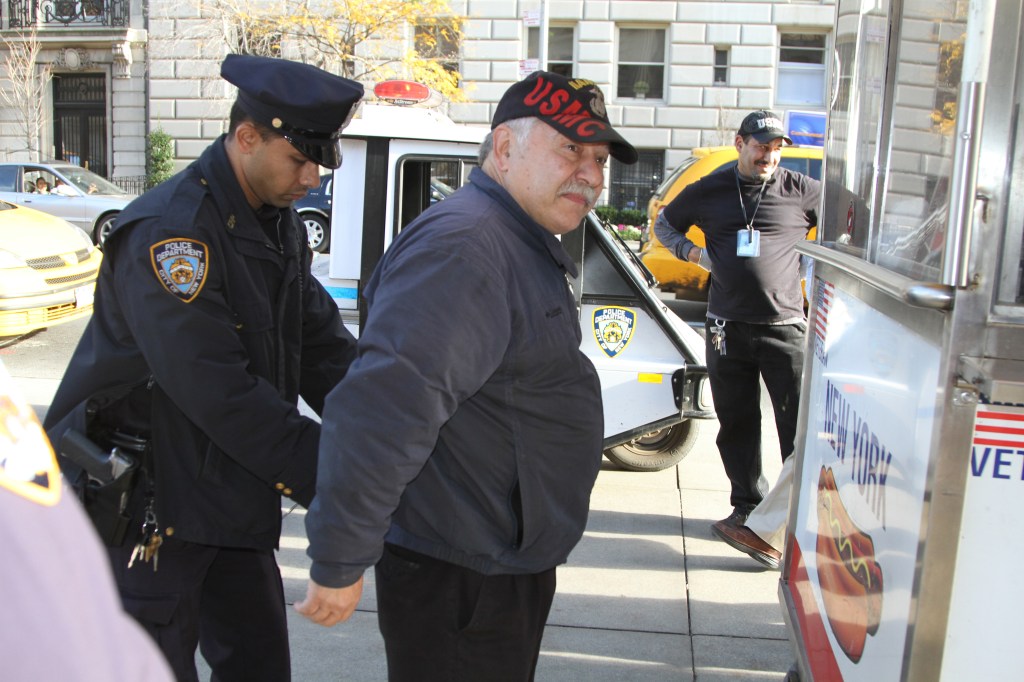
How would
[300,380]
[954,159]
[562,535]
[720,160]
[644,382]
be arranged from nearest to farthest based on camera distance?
1. [954,159]
2. [562,535]
3. [300,380]
4. [644,382]
5. [720,160]

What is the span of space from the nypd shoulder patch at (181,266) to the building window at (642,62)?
2207 centimetres

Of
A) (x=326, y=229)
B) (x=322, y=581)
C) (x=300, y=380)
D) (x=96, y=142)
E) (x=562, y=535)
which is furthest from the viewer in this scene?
(x=96, y=142)

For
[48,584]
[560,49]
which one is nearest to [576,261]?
[48,584]

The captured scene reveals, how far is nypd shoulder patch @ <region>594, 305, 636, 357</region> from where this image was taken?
504 cm

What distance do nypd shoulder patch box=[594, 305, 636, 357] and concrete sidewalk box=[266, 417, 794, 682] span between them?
89 cm

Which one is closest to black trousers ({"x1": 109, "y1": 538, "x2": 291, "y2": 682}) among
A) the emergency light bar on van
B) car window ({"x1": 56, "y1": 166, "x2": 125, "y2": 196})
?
the emergency light bar on van

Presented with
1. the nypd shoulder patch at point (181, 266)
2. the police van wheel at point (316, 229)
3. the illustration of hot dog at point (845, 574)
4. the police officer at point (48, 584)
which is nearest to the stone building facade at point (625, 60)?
the police van wheel at point (316, 229)

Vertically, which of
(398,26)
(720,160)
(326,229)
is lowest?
(326,229)

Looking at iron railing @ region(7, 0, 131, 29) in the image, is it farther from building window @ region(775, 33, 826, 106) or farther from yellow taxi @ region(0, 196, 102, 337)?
yellow taxi @ region(0, 196, 102, 337)

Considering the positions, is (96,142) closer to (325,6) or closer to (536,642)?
(325,6)

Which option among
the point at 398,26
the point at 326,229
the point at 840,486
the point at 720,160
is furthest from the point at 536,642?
the point at 398,26

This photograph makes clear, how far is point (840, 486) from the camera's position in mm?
2412

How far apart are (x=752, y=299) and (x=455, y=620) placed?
9.21ft

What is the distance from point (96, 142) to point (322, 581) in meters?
25.9
